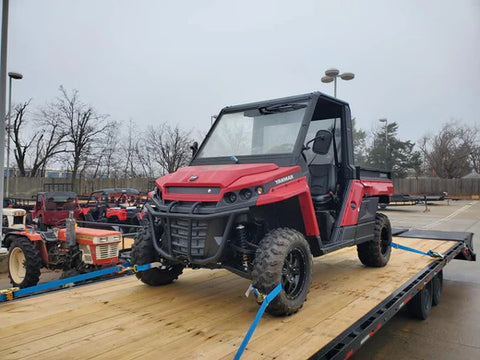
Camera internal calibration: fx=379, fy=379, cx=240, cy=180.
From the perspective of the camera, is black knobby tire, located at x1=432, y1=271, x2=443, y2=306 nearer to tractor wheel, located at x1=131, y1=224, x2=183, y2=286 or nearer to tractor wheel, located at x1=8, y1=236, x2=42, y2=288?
tractor wheel, located at x1=131, y1=224, x2=183, y2=286

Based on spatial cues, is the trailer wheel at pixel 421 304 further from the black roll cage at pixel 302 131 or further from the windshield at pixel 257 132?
the windshield at pixel 257 132

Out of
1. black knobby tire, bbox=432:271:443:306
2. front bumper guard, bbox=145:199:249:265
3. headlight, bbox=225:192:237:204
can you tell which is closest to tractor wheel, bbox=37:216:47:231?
front bumper guard, bbox=145:199:249:265

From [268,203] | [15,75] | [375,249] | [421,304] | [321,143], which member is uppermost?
[15,75]

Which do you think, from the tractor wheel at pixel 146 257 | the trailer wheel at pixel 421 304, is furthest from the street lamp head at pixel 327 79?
the tractor wheel at pixel 146 257

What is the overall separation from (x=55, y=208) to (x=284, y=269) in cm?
914

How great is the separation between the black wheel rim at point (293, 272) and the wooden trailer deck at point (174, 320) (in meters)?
0.21

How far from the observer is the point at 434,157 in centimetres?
5362

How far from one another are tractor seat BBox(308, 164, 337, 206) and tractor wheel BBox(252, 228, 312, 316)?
1257 mm

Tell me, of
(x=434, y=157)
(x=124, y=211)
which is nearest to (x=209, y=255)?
(x=124, y=211)

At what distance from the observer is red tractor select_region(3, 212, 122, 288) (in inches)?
257

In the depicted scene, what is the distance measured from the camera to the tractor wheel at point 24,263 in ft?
21.8

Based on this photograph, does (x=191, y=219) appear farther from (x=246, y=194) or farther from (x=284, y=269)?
(x=284, y=269)

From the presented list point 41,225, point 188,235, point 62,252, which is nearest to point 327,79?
point 41,225

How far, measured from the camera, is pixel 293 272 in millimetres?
3613
